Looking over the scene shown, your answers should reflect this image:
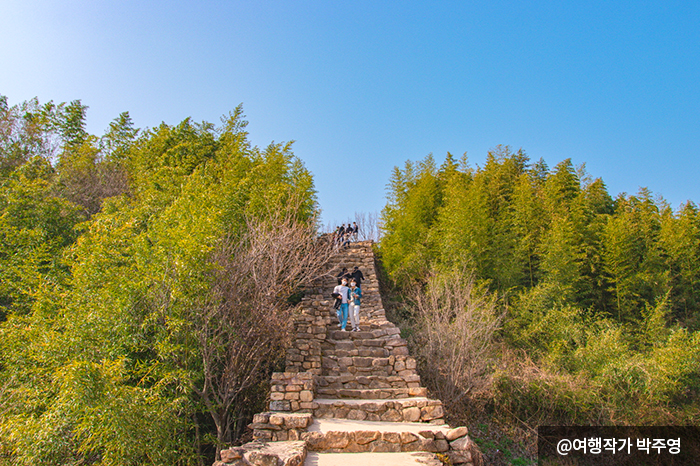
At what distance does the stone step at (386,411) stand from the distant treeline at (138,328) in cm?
146

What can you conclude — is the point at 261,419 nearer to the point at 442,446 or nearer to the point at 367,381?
the point at 367,381

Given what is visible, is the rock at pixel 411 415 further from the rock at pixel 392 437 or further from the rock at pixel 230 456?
the rock at pixel 230 456

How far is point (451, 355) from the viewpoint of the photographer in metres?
7.92

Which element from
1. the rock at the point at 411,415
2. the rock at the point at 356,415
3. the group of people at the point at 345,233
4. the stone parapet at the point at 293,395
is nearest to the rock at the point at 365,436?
the rock at the point at 356,415

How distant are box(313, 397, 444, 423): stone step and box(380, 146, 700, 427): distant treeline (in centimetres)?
236

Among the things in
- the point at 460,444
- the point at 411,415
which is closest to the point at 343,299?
the point at 411,415

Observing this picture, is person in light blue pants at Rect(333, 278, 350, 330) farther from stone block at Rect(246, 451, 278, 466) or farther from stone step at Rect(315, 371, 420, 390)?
stone block at Rect(246, 451, 278, 466)

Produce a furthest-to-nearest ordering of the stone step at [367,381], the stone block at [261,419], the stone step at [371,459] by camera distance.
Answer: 1. the stone step at [367,381]
2. the stone block at [261,419]
3. the stone step at [371,459]

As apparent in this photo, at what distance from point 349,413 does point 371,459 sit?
1.04 m

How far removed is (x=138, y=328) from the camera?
18.3ft

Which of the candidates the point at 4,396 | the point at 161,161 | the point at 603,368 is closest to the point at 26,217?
the point at 161,161

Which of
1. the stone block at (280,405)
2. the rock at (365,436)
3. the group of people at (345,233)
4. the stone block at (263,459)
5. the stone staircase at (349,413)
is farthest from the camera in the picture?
the group of people at (345,233)

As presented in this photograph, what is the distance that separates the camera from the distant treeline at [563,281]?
313 inches

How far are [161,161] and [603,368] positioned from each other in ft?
42.7
